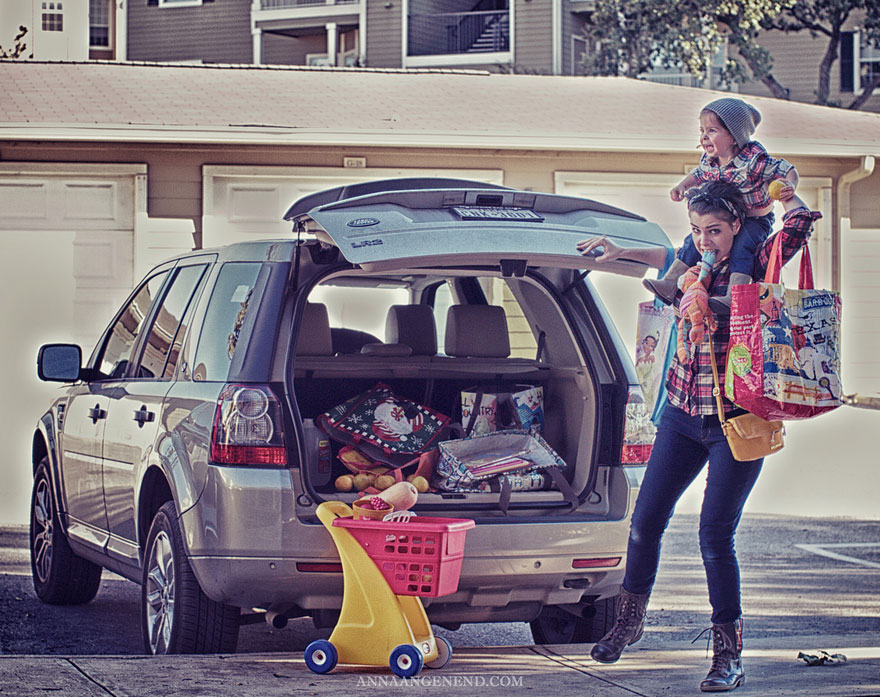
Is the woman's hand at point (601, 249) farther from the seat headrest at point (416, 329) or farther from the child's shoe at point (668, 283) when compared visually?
the seat headrest at point (416, 329)

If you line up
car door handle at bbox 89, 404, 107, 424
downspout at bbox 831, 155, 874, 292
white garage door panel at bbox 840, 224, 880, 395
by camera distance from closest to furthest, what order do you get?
car door handle at bbox 89, 404, 107, 424
downspout at bbox 831, 155, 874, 292
white garage door panel at bbox 840, 224, 880, 395

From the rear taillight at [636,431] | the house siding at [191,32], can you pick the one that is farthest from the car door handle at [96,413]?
the house siding at [191,32]

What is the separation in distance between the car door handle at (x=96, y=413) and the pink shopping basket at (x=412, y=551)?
1949 mm

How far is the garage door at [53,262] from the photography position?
14.3 m

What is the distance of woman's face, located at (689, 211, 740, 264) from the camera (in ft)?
15.9

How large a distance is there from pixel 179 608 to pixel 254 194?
9.70m

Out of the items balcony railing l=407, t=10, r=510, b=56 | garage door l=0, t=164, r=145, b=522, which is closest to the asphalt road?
garage door l=0, t=164, r=145, b=522

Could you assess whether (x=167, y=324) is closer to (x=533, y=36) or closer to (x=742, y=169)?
(x=742, y=169)

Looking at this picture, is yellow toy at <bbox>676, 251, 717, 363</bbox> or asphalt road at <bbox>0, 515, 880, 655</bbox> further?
asphalt road at <bbox>0, 515, 880, 655</bbox>

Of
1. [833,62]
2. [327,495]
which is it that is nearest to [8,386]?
[327,495]

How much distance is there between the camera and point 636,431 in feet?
19.0

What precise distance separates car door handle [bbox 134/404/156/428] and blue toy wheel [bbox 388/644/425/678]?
154 cm

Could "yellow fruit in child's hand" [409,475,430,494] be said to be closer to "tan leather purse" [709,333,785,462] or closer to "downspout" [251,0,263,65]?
"tan leather purse" [709,333,785,462]

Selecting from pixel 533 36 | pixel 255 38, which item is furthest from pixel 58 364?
pixel 255 38
